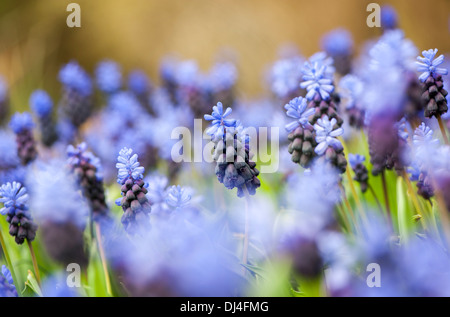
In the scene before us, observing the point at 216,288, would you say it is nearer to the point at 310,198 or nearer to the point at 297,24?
the point at 310,198

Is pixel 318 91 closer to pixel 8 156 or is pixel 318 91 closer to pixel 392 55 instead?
pixel 392 55

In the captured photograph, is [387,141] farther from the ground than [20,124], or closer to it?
closer to it

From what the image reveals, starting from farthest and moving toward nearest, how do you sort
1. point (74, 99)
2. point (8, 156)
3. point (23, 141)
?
point (74, 99) < point (8, 156) < point (23, 141)

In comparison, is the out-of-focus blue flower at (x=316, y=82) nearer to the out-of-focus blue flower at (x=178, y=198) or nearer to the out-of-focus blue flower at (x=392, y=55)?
the out-of-focus blue flower at (x=392, y=55)

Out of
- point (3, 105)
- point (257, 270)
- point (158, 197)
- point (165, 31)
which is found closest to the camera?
point (257, 270)

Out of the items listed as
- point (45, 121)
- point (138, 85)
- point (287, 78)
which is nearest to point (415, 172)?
point (287, 78)

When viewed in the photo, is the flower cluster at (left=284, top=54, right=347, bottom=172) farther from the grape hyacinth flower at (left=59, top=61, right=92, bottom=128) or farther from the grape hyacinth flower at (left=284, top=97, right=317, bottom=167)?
the grape hyacinth flower at (left=59, top=61, right=92, bottom=128)

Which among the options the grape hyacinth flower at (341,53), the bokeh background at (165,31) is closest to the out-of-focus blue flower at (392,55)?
the grape hyacinth flower at (341,53)

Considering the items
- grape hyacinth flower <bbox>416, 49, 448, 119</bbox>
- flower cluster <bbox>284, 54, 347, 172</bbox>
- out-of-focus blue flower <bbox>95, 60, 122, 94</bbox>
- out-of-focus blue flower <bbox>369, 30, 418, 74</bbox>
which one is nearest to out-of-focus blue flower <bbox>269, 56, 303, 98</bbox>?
flower cluster <bbox>284, 54, 347, 172</bbox>
